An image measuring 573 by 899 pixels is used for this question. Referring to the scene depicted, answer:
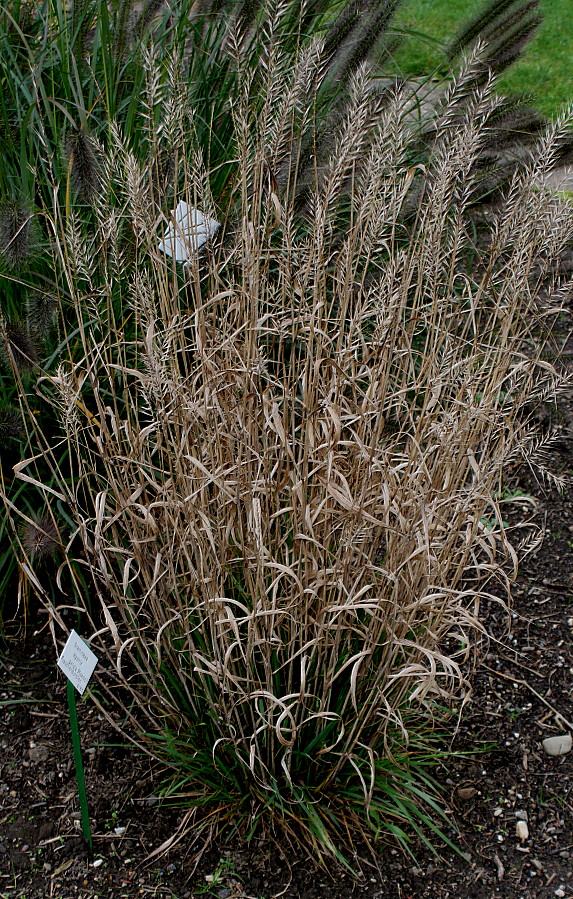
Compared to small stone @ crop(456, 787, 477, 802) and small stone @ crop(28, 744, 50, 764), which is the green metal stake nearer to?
small stone @ crop(28, 744, 50, 764)

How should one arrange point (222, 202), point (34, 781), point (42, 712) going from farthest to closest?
point (222, 202) → point (42, 712) → point (34, 781)

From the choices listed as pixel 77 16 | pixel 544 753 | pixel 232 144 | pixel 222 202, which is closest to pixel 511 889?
pixel 544 753

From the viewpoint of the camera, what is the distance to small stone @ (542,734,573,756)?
2.50 metres

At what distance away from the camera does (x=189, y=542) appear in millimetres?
2070

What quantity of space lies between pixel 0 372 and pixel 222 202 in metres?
0.98

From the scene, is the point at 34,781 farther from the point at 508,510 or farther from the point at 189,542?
the point at 508,510

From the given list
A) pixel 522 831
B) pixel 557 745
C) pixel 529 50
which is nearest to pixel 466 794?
pixel 522 831

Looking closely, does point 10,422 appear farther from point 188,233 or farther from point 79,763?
point 79,763

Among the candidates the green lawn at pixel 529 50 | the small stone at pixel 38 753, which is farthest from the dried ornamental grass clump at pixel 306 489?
the green lawn at pixel 529 50

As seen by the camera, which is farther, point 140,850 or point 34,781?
point 34,781

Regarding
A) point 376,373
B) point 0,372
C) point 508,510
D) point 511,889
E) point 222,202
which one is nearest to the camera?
point 376,373

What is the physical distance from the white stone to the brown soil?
2cm

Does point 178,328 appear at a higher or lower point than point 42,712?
higher

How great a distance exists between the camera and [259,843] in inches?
87.2
